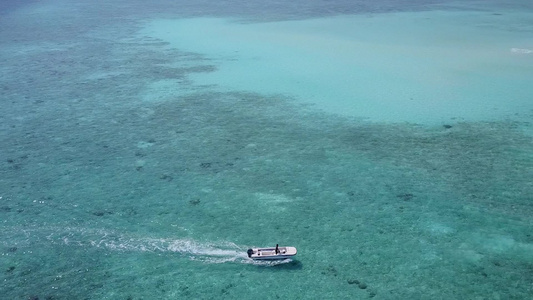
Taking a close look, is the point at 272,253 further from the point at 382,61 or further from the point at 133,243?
the point at 382,61

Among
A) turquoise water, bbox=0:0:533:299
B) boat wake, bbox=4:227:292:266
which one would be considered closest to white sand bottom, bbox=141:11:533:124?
turquoise water, bbox=0:0:533:299

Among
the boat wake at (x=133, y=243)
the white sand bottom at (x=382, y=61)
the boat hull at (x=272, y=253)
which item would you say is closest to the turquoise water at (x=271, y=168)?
→ the boat wake at (x=133, y=243)

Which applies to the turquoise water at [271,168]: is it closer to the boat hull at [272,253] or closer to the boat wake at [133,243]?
the boat wake at [133,243]

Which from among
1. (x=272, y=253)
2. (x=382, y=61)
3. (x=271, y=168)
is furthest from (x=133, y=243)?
(x=382, y=61)

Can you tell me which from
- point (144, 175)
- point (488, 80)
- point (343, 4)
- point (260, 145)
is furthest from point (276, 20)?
point (144, 175)

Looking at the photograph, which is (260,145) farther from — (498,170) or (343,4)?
(343,4)
